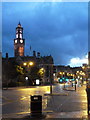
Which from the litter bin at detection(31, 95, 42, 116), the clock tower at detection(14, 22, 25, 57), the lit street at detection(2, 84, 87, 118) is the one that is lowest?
the lit street at detection(2, 84, 87, 118)

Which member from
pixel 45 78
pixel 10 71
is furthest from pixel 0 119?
pixel 45 78

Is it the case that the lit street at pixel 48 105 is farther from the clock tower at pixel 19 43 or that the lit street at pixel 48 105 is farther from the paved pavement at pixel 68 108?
the clock tower at pixel 19 43

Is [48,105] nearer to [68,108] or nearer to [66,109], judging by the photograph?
[68,108]

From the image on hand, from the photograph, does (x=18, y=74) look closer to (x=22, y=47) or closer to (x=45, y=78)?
(x=45, y=78)

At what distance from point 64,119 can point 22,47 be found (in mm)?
127507

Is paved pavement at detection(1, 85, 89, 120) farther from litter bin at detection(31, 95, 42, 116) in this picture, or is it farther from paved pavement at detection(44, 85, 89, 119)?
litter bin at detection(31, 95, 42, 116)

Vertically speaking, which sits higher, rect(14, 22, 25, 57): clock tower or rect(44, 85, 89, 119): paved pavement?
rect(14, 22, 25, 57): clock tower

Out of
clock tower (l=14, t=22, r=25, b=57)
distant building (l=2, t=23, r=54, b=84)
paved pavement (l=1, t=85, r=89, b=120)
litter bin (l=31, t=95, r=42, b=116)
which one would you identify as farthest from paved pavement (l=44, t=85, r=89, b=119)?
clock tower (l=14, t=22, r=25, b=57)

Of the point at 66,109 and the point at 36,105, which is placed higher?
the point at 36,105

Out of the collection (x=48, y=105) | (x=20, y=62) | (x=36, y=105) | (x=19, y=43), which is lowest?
(x=48, y=105)

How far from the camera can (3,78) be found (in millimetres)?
70312

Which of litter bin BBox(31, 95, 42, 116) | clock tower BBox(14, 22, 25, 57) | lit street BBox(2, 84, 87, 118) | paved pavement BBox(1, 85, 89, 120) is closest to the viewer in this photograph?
paved pavement BBox(1, 85, 89, 120)

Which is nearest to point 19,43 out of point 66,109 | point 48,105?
point 48,105

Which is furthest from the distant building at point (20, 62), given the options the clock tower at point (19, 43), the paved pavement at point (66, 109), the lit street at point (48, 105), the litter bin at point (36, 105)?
the litter bin at point (36, 105)
